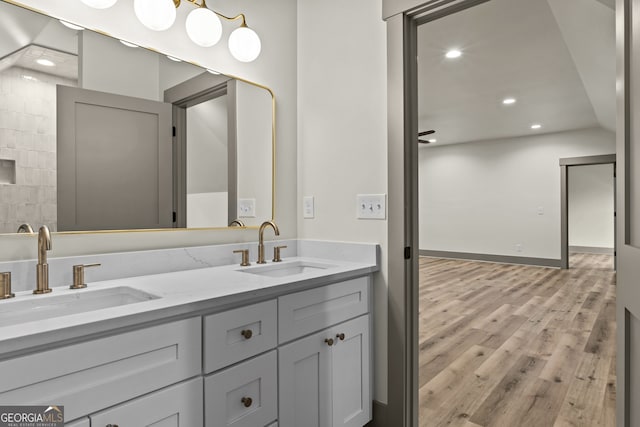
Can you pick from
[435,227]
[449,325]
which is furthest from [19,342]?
[435,227]

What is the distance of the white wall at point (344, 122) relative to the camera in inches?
70.2

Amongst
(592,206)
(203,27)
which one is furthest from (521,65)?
(592,206)

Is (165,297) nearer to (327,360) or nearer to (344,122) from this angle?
(327,360)

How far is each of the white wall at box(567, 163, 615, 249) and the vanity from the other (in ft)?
32.1

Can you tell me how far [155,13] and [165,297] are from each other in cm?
113

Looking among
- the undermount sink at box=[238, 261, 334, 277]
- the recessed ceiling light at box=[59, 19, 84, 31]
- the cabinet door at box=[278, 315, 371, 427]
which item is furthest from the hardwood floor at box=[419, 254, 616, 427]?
the recessed ceiling light at box=[59, 19, 84, 31]

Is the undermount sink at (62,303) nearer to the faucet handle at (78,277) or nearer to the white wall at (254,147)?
the faucet handle at (78,277)

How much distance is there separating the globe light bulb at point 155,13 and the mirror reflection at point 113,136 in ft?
0.39

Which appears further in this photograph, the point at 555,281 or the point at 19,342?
the point at 555,281

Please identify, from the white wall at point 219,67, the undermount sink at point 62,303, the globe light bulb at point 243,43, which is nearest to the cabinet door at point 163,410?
the undermount sink at point 62,303

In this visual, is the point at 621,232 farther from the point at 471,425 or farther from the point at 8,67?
the point at 8,67

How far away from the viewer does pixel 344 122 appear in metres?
1.92

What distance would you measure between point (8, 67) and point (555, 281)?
21.3ft

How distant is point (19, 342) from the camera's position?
755 mm
